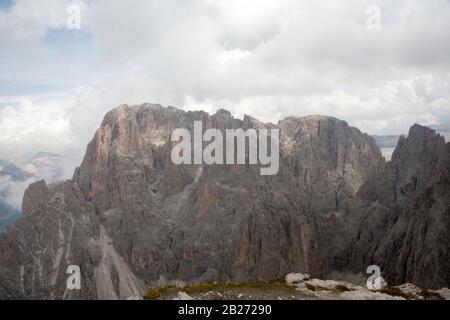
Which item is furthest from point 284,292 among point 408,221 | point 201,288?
point 408,221

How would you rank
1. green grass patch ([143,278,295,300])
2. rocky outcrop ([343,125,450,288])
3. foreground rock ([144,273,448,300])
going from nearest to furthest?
foreground rock ([144,273,448,300])
green grass patch ([143,278,295,300])
rocky outcrop ([343,125,450,288])

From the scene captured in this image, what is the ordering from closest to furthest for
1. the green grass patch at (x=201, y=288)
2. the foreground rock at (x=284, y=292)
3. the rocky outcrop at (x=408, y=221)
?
the foreground rock at (x=284, y=292), the green grass patch at (x=201, y=288), the rocky outcrop at (x=408, y=221)

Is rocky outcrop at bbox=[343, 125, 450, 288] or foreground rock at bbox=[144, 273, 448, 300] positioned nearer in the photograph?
foreground rock at bbox=[144, 273, 448, 300]

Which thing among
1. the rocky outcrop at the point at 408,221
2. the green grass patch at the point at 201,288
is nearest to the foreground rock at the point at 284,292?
the green grass patch at the point at 201,288

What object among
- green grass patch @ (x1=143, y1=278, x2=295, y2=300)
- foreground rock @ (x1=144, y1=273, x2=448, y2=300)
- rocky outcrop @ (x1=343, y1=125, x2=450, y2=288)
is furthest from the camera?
rocky outcrop @ (x1=343, y1=125, x2=450, y2=288)

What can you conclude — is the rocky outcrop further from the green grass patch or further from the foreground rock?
the green grass patch

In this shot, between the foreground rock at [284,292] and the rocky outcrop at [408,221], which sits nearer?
the foreground rock at [284,292]

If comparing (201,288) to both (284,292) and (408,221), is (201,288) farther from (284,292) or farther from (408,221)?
(408,221)

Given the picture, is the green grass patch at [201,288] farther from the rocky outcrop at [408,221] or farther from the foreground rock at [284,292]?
the rocky outcrop at [408,221]

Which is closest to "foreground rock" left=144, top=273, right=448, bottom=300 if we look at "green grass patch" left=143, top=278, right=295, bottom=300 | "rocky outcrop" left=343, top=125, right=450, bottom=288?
"green grass patch" left=143, top=278, right=295, bottom=300

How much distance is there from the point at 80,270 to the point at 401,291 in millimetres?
185706
